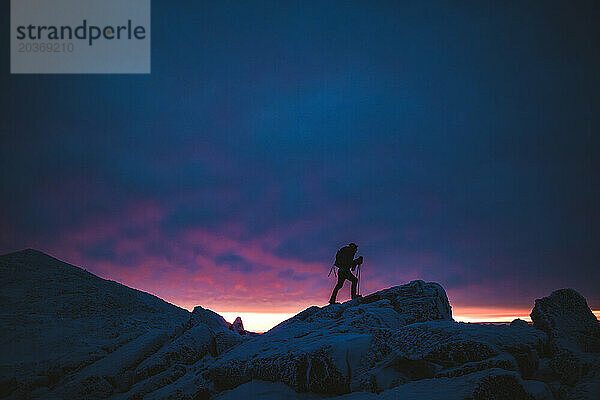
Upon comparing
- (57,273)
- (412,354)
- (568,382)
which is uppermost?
(57,273)

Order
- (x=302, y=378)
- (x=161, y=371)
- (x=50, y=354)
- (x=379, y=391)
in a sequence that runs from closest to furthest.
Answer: (x=379, y=391) < (x=302, y=378) < (x=161, y=371) < (x=50, y=354)

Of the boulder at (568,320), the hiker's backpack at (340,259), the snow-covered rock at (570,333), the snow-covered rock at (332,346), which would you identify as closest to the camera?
the snow-covered rock at (332,346)

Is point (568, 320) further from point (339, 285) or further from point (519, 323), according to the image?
point (339, 285)

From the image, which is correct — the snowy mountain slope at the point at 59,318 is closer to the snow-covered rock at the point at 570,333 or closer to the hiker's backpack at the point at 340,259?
the hiker's backpack at the point at 340,259

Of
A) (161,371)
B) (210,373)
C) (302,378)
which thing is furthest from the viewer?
(161,371)

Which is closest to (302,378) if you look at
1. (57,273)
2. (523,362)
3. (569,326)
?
(523,362)

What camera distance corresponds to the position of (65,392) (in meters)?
9.55

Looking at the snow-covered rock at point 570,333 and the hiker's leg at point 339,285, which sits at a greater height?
the hiker's leg at point 339,285

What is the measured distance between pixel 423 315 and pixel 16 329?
12.7m

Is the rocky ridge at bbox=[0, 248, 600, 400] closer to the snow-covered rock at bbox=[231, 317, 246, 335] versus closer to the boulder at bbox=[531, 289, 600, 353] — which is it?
the boulder at bbox=[531, 289, 600, 353]

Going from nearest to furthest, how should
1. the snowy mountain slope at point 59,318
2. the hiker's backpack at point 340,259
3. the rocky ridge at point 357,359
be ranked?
the rocky ridge at point 357,359
the snowy mountain slope at point 59,318
the hiker's backpack at point 340,259

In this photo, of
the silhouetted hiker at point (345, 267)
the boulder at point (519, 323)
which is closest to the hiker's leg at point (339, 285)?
the silhouetted hiker at point (345, 267)

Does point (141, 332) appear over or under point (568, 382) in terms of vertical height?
over

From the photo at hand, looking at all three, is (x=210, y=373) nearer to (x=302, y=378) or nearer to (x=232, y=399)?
(x=232, y=399)
